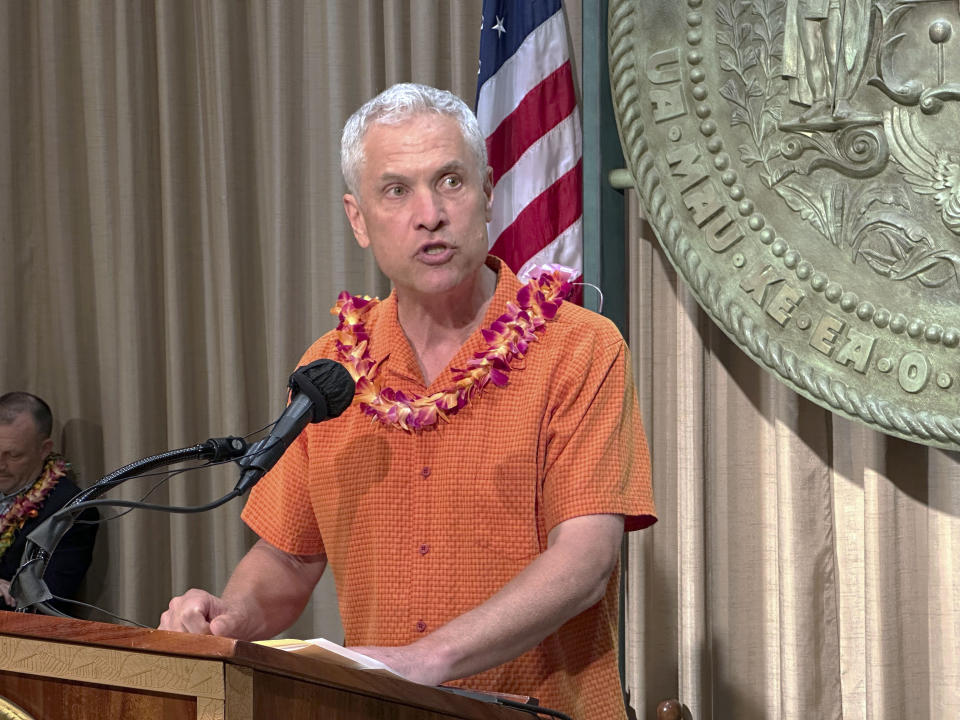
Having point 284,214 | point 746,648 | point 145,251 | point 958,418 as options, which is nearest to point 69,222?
point 145,251

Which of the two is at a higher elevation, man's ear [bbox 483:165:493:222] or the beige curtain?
man's ear [bbox 483:165:493:222]

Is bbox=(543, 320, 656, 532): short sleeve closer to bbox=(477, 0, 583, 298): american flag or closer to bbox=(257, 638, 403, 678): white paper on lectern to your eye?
bbox=(257, 638, 403, 678): white paper on lectern

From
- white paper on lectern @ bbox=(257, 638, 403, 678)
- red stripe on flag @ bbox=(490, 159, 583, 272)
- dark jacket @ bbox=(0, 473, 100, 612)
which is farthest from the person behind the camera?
dark jacket @ bbox=(0, 473, 100, 612)

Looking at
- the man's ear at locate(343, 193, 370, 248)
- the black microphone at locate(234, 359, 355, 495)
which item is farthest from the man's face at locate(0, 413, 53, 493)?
the black microphone at locate(234, 359, 355, 495)

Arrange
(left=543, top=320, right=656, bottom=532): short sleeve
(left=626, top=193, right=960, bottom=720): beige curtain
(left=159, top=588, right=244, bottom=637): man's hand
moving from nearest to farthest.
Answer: (left=159, top=588, right=244, bottom=637): man's hand, (left=543, top=320, right=656, bottom=532): short sleeve, (left=626, top=193, right=960, bottom=720): beige curtain

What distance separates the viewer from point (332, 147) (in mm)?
3582

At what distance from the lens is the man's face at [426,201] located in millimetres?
1749

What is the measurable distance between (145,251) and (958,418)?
2.39 m

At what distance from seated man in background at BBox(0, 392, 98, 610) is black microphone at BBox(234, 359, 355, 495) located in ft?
8.63

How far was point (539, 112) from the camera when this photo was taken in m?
2.83

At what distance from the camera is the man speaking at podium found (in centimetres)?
169

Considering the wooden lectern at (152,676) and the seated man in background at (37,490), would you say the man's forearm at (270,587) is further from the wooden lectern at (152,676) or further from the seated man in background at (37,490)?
the seated man in background at (37,490)

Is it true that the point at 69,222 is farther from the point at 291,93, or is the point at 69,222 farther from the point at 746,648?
the point at 746,648

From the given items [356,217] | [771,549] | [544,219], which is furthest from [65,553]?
[356,217]
